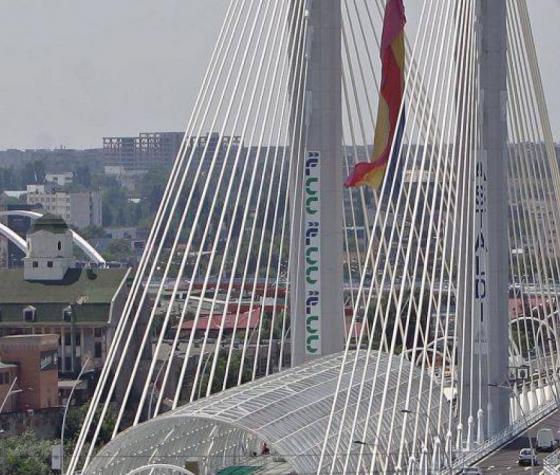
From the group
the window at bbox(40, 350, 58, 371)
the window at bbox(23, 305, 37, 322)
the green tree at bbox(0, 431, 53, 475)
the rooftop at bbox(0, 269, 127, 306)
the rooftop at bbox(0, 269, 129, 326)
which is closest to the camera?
the green tree at bbox(0, 431, 53, 475)

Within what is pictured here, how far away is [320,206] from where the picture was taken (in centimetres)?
4597

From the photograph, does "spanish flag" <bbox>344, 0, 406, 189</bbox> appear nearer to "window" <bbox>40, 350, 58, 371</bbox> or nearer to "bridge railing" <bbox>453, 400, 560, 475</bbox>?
"bridge railing" <bbox>453, 400, 560, 475</bbox>

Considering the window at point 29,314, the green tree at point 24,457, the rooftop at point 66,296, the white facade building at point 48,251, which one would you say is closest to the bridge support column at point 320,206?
the green tree at point 24,457

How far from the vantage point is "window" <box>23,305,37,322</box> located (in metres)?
105

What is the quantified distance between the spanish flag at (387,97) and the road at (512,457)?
16.8 feet

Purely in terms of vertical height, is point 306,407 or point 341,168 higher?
point 341,168

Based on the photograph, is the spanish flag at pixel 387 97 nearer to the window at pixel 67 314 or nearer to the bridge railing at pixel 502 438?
the bridge railing at pixel 502 438

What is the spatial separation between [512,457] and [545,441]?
230 cm

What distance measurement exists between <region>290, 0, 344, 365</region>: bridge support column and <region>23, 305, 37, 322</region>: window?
5870cm

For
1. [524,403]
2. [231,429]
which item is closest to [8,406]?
[524,403]

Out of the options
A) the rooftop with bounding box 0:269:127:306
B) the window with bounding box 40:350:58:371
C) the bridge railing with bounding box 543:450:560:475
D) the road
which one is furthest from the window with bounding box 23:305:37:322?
the bridge railing with bounding box 543:450:560:475

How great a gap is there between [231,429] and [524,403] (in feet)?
55.1

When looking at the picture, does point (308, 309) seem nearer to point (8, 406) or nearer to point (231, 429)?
point (231, 429)

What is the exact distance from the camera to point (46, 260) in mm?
109000
